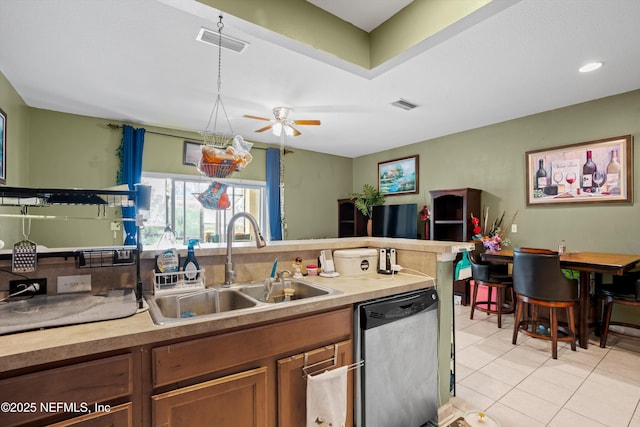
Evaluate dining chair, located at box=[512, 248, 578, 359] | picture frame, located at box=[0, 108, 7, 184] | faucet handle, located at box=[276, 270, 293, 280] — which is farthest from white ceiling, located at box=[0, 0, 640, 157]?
dining chair, located at box=[512, 248, 578, 359]

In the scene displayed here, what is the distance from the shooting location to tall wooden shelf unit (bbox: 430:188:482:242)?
437 cm

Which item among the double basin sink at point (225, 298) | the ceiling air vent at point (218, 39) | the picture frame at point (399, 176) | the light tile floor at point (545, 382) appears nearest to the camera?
the double basin sink at point (225, 298)

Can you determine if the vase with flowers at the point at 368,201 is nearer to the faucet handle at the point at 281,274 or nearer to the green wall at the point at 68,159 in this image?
the green wall at the point at 68,159

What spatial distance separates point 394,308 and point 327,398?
536 millimetres

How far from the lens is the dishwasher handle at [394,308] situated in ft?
4.94

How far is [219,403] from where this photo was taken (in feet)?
3.72

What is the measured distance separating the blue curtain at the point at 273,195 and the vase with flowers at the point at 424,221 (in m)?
2.53

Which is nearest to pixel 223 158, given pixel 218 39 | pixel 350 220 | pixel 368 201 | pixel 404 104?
pixel 218 39

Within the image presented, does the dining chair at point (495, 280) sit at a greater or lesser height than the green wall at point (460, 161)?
lesser

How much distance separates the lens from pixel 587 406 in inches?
80.7

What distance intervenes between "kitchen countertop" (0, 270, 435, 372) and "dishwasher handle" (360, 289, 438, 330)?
3.5 inches

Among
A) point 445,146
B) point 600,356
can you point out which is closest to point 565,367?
point 600,356

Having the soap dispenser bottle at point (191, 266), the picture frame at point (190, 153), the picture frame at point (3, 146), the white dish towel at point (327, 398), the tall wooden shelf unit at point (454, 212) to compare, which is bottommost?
the white dish towel at point (327, 398)

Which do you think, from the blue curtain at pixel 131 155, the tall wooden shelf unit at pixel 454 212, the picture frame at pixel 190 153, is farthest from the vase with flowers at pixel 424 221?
the blue curtain at pixel 131 155
